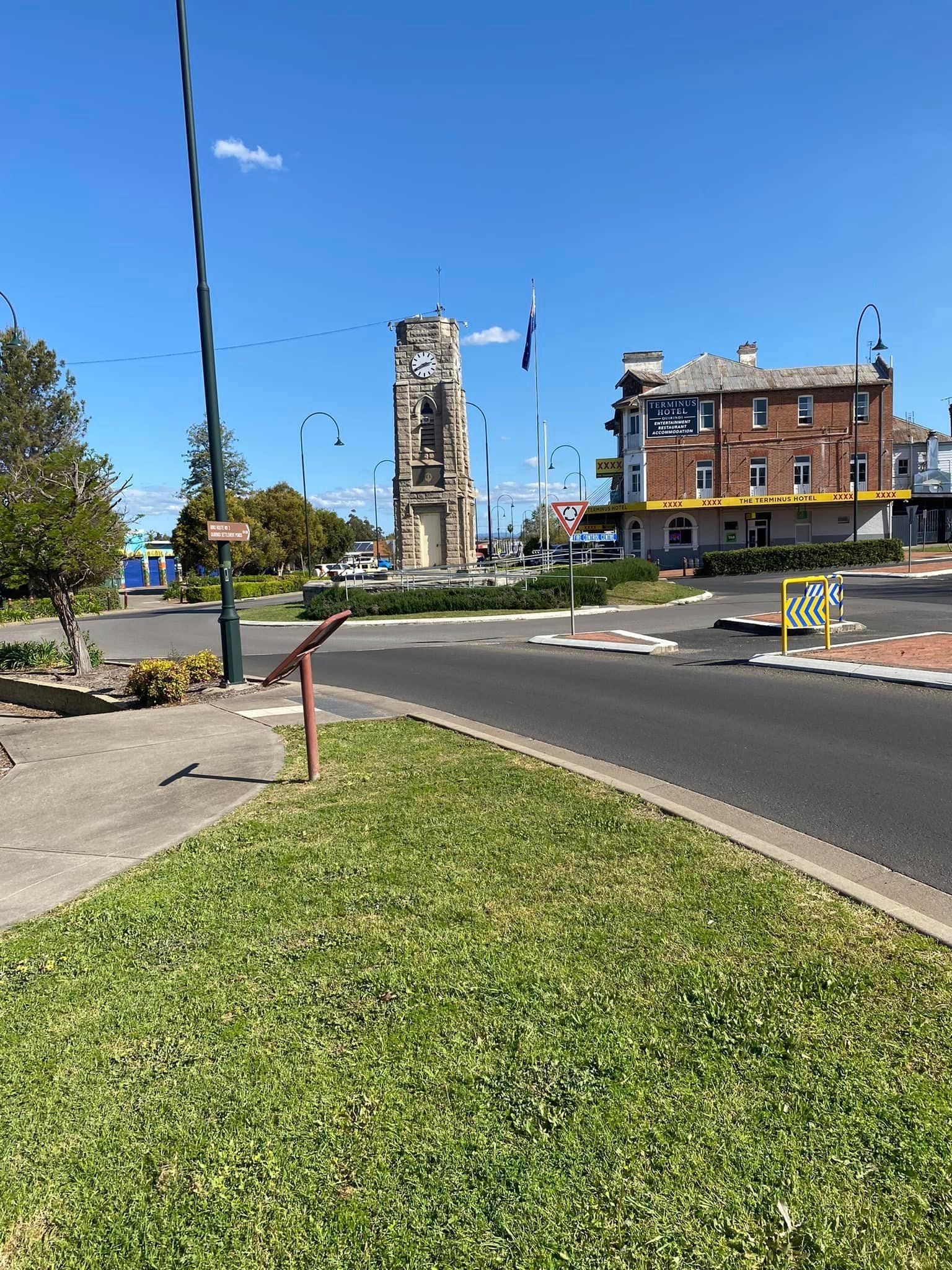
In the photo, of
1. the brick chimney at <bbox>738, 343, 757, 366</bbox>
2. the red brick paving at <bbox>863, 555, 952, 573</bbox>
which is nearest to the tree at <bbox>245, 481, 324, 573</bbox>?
the brick chimney at <bbox>738, 343, 757, 366</bbox>

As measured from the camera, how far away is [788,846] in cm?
515

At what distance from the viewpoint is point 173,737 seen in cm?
877

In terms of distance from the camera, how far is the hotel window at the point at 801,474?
5144cm

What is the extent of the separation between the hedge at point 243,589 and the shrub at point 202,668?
36321mm

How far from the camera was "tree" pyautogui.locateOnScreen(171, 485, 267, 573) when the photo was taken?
59469mm

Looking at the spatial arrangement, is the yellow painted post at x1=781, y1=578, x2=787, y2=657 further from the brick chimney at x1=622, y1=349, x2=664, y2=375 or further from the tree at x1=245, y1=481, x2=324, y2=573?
the tree at x1=245, y1=481, x2=324, y2=573

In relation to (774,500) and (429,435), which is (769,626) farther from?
(774,500)

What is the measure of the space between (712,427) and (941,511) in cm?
3006

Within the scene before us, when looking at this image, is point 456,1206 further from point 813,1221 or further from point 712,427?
point 712,427

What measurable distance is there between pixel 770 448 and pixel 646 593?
2590 cm

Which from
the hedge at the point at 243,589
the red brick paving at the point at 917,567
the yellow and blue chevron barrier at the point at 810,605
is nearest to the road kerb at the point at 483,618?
the yellow and blue chevron barrier at the point at 810,605

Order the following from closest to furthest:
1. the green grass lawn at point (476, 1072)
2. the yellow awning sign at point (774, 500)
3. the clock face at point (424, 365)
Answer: the green grass lawn at point (476, 1072) → the clock face at point (424, 365) → the yellow awning sign at point (774, 500)

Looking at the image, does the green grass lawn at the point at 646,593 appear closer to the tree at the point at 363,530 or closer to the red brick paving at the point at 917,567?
the red brick paving at the point at 917,567

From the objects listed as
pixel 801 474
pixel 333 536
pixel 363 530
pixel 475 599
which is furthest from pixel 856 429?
pixel 363 530
